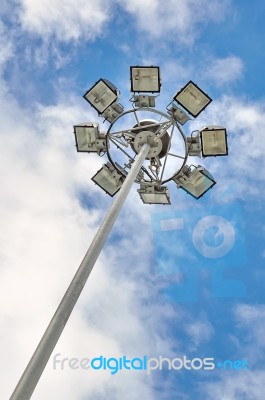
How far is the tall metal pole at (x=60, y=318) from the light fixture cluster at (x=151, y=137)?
4128mm

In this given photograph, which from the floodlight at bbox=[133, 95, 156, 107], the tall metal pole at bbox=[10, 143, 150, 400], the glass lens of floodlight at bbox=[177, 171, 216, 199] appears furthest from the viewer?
the glass lens of floodlight at bbox=[177, 171, 216, 199]

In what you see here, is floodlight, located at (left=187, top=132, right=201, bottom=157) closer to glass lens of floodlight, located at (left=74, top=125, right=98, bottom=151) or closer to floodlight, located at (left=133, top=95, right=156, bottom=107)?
floodlight, located at (left=133, top=95, right=156, bottom=107)

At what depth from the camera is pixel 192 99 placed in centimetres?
977

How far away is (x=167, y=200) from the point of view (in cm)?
1077

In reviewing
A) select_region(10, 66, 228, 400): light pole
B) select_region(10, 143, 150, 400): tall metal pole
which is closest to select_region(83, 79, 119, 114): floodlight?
select_region(10, 66, 228, 400): light pole

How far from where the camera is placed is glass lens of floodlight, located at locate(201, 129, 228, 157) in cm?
998

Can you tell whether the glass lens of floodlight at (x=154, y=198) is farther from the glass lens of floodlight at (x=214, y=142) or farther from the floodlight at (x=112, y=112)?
the floodlight at (x=112, y=112)

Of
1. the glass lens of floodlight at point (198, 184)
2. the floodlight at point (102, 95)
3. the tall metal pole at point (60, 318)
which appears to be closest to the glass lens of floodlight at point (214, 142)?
the glass lens of floodlight at point (198, 184)

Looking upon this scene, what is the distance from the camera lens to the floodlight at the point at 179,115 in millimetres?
10180

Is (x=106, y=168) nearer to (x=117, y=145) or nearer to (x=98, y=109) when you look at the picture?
(x=117, y=145)

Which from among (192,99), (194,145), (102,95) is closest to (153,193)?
(194,145)

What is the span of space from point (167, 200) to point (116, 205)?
4.37m

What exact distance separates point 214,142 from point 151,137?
1.42 m

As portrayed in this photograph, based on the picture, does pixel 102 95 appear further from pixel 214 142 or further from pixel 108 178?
pixel 214 142
